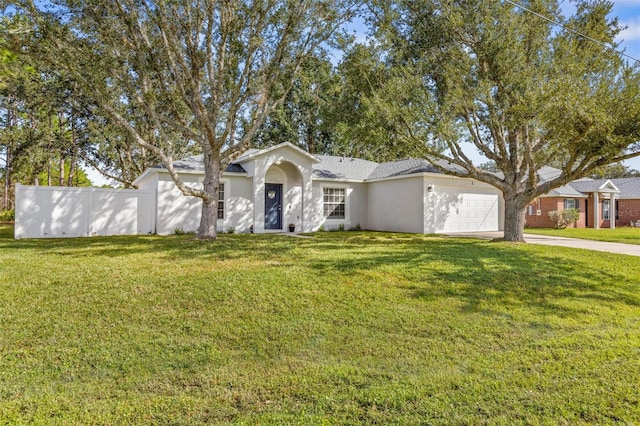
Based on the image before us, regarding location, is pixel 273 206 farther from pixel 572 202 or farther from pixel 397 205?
pixel 572 202

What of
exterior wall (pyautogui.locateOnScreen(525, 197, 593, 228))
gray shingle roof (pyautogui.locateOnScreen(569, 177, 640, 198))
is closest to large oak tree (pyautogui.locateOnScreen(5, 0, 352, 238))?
exterior wall (pyautogui.locateOnScreen(525, 197, 593, 228))

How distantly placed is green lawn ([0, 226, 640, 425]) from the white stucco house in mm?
7340

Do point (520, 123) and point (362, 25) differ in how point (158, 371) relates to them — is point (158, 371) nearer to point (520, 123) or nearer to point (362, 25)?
point (520, 123)

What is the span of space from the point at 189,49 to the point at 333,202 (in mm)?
9801

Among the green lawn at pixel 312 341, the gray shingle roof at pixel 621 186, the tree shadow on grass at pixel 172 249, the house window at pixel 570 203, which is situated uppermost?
the gray shingle roof at pixel 621 186

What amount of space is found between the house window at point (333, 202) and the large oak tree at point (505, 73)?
7.13m

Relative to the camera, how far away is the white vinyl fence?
13.6m

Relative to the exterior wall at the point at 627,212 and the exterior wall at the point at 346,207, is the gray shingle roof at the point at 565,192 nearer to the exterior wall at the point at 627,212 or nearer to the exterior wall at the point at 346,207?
the exterior wall at the point at 627,212

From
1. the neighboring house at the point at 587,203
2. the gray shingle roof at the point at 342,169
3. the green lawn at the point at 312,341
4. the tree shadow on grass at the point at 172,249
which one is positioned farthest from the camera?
the neighboring house at the point at 587,203

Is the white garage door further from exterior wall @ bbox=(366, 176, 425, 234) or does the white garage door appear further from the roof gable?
the roof gable

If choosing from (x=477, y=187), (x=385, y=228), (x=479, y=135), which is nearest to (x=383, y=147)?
(x=479, y=135)

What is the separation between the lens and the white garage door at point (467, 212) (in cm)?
1811

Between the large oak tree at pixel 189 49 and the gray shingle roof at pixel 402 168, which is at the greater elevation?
the large oak tree at pixel 189 49

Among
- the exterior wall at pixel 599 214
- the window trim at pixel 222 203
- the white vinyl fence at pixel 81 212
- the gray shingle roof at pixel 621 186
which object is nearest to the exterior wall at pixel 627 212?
the gray shingle roof at pixel 621 186
